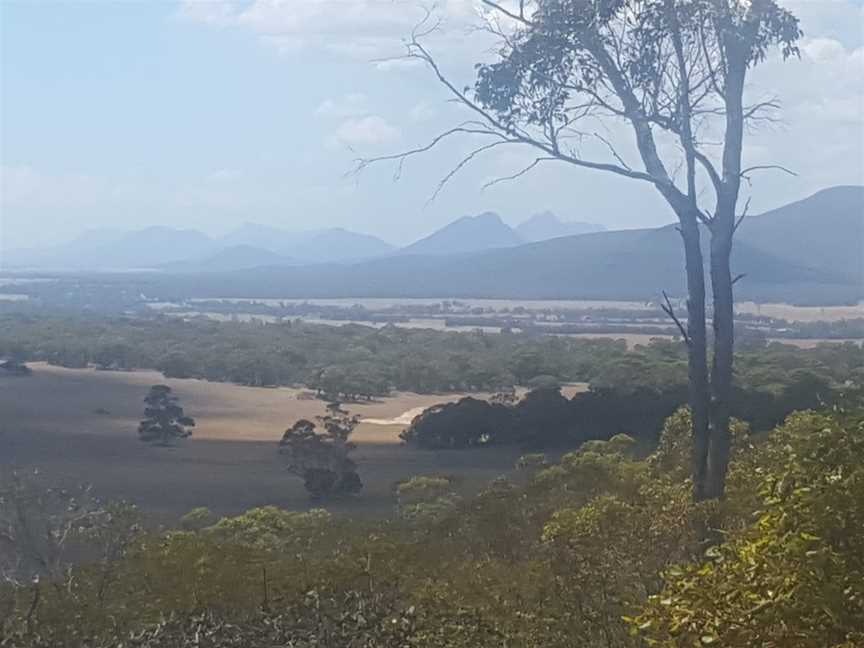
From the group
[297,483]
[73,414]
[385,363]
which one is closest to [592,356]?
[385,363]

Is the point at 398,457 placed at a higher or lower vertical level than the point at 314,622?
lower

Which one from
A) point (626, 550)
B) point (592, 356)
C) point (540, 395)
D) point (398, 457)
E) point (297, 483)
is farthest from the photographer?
point (592, 356)

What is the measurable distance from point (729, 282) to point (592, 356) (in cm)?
4257

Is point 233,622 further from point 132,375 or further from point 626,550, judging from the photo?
point 132,375

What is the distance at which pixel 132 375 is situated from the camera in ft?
165

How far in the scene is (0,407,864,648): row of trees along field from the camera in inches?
119

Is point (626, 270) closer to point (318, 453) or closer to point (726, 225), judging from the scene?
point (318, 453)

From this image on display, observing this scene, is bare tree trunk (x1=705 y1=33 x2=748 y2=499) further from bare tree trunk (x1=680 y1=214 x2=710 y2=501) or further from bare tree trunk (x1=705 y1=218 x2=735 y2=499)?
bare tree trunk (x1=680 y1=214 x2=710 y2=501)

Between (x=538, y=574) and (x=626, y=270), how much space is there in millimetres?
120756

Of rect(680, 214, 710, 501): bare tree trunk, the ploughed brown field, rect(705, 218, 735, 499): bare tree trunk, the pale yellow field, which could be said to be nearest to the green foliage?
rect(705, 218, 735, 499): bare tree trunk

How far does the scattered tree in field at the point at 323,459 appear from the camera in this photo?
22.4 meters

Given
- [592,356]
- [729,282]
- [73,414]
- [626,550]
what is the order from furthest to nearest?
[592,356]
[73,414]
[729,282]
[626,550]

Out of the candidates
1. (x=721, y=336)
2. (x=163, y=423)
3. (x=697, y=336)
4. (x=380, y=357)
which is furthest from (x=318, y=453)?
(x=380, y=357)

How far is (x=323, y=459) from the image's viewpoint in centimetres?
2395
